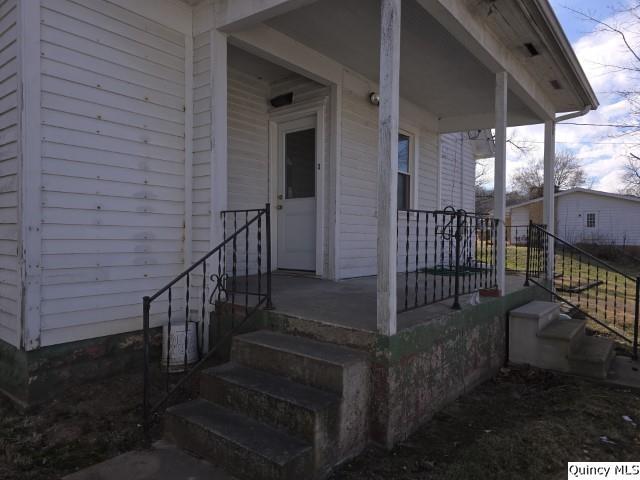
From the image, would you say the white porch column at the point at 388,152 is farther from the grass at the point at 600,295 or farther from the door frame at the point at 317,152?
the grass at the point at 600,295

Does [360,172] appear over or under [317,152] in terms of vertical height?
under

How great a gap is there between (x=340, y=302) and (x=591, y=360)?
2466 millimetres

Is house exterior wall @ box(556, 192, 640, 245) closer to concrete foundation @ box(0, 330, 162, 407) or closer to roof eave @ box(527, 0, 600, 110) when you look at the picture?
roof eave @ box(527, 0, 600, 110)

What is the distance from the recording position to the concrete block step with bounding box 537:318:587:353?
3930mm

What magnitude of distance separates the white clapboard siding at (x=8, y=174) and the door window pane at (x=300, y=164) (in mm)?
2946

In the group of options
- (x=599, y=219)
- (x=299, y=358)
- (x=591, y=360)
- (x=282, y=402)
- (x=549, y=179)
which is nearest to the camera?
(x=282, y=402)

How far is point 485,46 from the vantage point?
3748 millimetres

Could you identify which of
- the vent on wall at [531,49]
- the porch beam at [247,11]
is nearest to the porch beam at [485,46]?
the vent on wall at [531,49]

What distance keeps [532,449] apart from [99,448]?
8.67ft

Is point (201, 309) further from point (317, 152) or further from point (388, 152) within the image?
point (317, 152)

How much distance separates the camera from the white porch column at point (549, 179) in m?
6.00

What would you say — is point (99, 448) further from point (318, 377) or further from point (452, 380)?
point (452, 380)

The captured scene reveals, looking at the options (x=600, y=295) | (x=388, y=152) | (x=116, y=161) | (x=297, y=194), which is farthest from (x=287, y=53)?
(x=600, y=295)

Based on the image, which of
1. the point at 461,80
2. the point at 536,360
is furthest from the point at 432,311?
the point at 461,80
